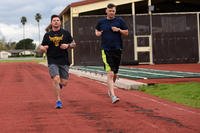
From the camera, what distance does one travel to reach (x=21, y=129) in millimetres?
7820

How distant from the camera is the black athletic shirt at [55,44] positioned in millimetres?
10773

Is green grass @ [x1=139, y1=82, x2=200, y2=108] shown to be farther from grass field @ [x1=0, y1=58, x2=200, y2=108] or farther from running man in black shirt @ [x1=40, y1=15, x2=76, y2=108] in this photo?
running man in black shirt @ [x1=40, y1=15, x2=76, y2=108]

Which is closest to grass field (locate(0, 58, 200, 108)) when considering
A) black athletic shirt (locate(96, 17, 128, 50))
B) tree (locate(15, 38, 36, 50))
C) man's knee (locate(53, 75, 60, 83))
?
black athletic shirt (locate(96, 17, 128, 50))

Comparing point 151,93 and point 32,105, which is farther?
point 151,93

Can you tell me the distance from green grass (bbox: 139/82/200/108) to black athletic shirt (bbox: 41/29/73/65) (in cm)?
294

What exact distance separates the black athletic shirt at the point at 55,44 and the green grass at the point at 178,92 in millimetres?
2941

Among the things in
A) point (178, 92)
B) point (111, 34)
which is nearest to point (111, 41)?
point (111, 34)

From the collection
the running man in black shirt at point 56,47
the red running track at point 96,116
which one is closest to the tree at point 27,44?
the red running track at point 96,116

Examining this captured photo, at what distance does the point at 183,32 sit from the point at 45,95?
26.8 metres

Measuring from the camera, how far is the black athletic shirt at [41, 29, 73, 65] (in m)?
10.8

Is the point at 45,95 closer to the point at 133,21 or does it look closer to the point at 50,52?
the point at 50,52

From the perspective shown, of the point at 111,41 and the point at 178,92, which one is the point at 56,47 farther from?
the point at 178,92

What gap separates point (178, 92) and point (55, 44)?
14.3ft

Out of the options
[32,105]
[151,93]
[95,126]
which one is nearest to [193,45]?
[151,93]
